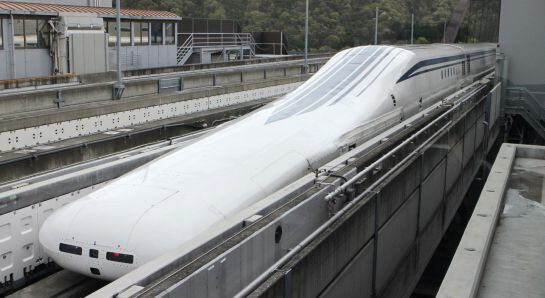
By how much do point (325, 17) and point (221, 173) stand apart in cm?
5648

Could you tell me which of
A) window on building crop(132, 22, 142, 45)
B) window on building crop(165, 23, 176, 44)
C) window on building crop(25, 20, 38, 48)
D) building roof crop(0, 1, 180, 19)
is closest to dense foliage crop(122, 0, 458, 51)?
window on building crop(165, 23, 176, 44)

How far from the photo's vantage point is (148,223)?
27.6ft

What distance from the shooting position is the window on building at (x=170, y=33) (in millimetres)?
40656

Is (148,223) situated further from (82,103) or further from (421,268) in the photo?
(82,103)

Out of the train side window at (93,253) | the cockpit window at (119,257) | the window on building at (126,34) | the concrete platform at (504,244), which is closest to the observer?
the concrete platform at (504,244)

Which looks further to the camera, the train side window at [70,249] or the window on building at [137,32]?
the window on building at [137,32]

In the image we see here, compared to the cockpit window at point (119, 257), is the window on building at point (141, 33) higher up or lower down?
higher up

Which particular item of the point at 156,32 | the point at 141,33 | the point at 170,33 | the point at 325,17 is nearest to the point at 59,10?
the point at 141,33

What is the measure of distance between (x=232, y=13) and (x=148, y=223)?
65574 mm

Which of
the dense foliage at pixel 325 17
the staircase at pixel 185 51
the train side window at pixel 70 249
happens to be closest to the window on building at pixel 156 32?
the staircase at pixel 185 51

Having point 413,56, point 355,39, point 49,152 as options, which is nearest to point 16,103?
point 49,152

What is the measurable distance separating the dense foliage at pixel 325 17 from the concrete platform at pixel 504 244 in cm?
5183

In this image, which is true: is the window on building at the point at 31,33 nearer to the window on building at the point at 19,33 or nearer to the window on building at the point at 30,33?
the window on building at the point at 30,33

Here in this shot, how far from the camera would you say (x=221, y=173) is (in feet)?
33.0
